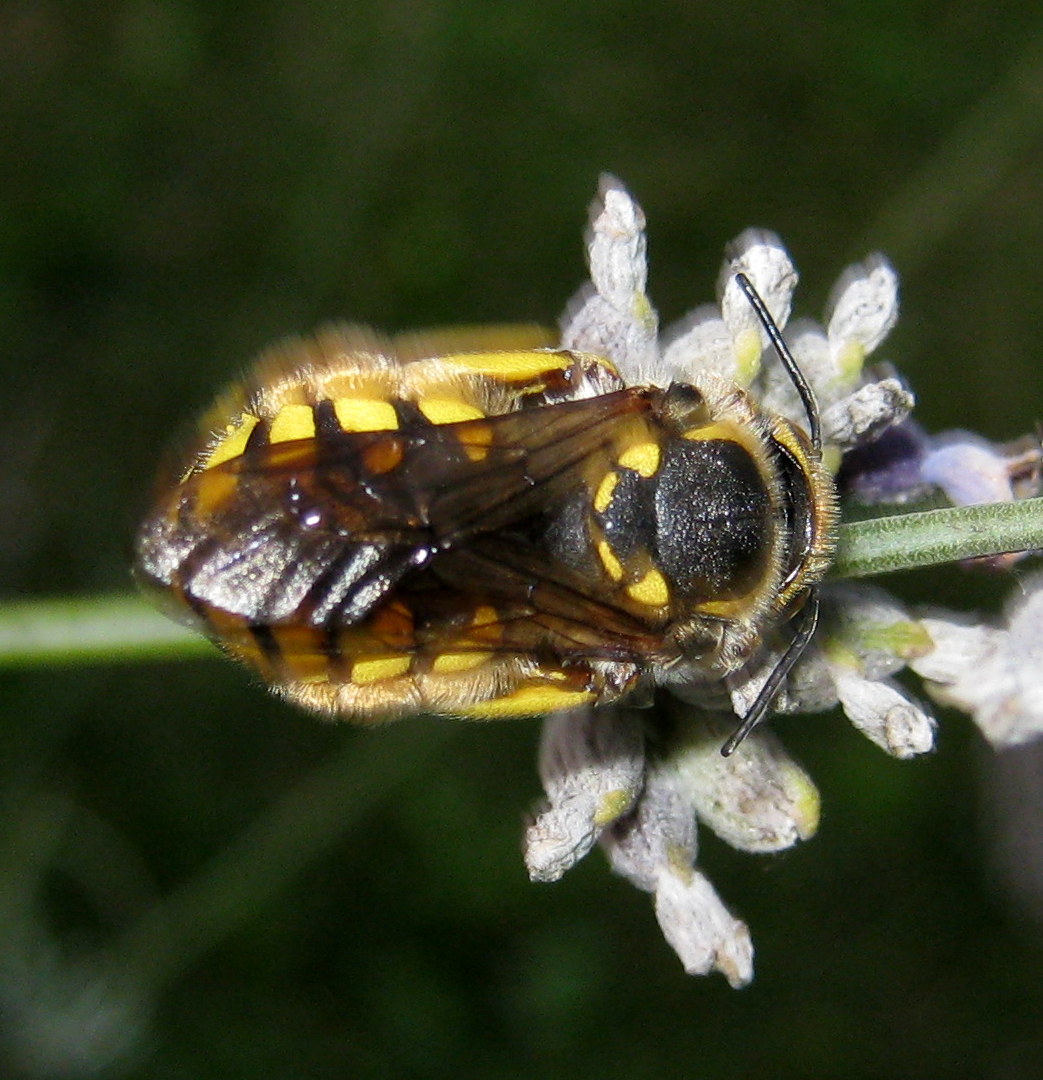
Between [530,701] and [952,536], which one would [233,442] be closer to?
[530,701]

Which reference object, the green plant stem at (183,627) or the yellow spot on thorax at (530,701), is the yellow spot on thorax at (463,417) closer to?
the yellow spot on thorax at (530,701)

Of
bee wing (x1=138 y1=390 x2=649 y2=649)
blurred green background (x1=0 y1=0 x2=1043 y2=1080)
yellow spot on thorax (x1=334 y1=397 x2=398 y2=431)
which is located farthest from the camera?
blurred green background (x1=0 y1=0 x2=1043 y2=1080)

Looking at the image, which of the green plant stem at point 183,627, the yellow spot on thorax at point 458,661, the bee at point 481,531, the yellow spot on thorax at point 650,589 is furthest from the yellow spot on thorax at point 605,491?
the green plant stem at point 183,627

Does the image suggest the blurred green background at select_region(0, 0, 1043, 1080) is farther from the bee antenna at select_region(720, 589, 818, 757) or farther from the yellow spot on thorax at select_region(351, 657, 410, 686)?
the yellow spot on thorax at select_region(351, 657, 410, 686)

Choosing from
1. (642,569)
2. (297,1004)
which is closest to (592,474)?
(642,569)

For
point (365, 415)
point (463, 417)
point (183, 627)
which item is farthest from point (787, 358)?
point (183, 627)

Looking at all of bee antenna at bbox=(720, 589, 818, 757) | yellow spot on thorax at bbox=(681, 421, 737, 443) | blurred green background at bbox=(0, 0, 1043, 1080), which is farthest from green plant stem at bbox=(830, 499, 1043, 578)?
blurred green background at bbox=(0, 0, 1043, 1080)
